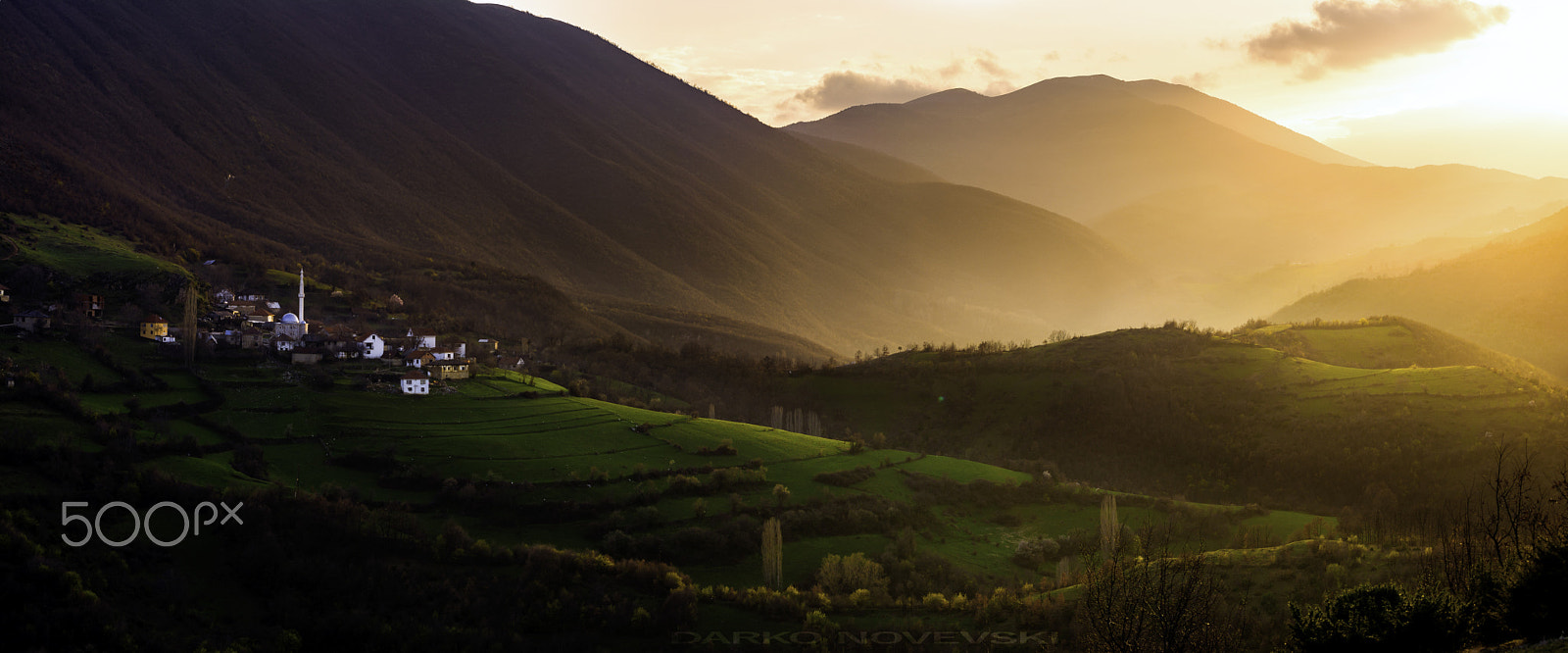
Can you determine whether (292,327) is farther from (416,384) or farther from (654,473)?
(654,473)

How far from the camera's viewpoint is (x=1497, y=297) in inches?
4067

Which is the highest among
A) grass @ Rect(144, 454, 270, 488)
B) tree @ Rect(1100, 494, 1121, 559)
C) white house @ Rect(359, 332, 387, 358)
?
white house @ Rect(359, 332, 387, 358)

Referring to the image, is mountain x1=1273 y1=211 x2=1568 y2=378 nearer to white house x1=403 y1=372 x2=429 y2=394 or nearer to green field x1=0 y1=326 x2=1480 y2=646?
green field x1=0 y1=326 x2=1480 y2=646

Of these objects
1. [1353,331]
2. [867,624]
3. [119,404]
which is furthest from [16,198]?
[1353,331]

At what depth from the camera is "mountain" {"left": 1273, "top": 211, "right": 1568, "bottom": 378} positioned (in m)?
94.8

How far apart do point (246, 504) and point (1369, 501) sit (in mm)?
51781

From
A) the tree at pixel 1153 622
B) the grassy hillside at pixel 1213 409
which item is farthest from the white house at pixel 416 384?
the tree at pixel 1153 622

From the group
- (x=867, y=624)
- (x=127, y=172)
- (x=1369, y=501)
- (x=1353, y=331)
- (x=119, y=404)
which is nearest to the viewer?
(x=867, y=624)

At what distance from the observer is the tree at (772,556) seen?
3702cm

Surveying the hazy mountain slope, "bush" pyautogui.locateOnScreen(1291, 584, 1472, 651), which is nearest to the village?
"bush" pyautogui.locateOnScreen(1291, 584, 1472, 651)

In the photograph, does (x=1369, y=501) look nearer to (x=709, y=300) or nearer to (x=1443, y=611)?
(x=1443, y=611)

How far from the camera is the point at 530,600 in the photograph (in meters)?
31.6

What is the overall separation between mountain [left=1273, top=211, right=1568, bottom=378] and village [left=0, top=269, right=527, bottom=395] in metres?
92.9

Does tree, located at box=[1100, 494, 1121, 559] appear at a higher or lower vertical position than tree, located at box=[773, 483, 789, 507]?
lower
